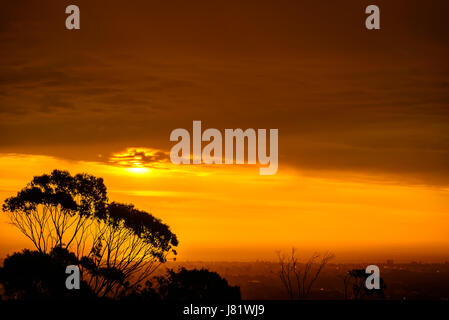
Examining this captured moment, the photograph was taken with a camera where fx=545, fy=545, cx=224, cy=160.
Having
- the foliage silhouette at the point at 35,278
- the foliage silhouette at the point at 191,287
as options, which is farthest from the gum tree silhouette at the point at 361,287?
the foliage silhouette at the point at 35,278

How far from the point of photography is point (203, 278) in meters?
30.8

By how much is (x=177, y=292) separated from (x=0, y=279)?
30.0 ft

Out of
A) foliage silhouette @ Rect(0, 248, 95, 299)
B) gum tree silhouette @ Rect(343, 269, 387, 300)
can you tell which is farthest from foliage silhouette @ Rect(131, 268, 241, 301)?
gum tree silhouette @ Rect(343, 269, 387, 300)

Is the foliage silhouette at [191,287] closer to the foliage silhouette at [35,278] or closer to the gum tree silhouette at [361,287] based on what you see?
the foliage silhouette at [35,278]

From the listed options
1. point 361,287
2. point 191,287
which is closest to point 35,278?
point 191,287

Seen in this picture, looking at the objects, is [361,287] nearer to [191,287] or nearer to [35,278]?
[191,287]

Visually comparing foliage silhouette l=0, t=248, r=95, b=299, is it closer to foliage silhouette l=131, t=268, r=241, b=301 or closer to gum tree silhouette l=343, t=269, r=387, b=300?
foliage silhouette l=131, t=268, r=241, b=301

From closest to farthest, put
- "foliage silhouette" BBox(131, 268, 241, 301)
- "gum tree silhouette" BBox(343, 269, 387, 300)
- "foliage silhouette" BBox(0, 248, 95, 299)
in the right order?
1. "foliage silhouette" BBox(0, 248, 95, 299)
2. "foliage silhouette" BBox(131, 268, 241, 301)
3. "gum tree silhouette" BBox(343, 269, 387, 300)

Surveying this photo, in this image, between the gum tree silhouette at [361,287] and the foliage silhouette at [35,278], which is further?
the gum tree silhouette at [361,287]

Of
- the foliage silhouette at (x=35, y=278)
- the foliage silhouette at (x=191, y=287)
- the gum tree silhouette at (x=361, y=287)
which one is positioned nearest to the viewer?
the foliage silhouette at (x=35, y=278)

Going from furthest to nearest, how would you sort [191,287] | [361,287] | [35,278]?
[361,287] → [191,287] → [35,278]

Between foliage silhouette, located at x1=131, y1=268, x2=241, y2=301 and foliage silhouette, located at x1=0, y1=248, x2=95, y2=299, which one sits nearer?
foliage silhouette, located at x1=0, y1=248, x2=95, y2=299
